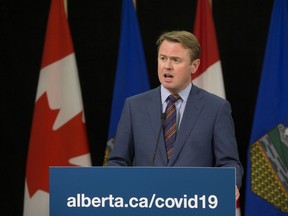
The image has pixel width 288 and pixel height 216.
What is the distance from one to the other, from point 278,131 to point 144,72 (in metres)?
1.24

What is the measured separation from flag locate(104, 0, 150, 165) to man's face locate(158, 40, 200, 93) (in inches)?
76.8

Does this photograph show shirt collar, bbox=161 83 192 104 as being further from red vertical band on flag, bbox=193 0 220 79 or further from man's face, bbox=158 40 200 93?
red vertical band on flag, bbox=193 0 220 79

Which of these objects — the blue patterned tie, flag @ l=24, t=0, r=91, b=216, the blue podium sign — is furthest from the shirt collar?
flag @ l=24, t=0, r=91, b=216

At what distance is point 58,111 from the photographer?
4.95 metres

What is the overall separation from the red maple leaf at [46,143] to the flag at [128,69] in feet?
1.00

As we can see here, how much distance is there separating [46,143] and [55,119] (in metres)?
0.22

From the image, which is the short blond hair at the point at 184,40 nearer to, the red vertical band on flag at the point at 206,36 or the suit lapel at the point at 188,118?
the suit lapel at the point at 188,118

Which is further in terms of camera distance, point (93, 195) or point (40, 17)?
point (40, 17)

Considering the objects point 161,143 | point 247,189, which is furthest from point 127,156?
point 247,189

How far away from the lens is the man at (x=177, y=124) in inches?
111

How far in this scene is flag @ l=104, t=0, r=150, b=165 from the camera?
16.0 feet

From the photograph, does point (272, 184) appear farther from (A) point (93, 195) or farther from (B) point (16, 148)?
(A) point (93, 195)

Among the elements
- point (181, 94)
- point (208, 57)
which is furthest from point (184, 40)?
point (208, 57)

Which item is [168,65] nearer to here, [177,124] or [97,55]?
[177,124]
